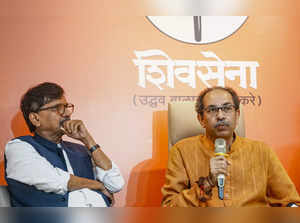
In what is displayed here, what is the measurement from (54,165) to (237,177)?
94 cm

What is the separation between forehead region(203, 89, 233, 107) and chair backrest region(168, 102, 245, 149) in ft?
0.41

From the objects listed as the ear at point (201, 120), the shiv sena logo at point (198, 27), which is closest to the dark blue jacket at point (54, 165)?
the ear at point (201, 120)

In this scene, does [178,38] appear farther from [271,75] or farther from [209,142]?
[209,142]

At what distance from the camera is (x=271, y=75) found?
2.62 meters

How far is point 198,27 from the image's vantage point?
2631 mm

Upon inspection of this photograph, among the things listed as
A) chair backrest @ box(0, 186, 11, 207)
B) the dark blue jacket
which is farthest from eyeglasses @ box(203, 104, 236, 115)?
chair backrest @ box(0, 186, 11, 207)

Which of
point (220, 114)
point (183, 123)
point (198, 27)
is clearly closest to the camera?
point (220, 114)

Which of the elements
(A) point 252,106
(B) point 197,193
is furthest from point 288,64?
(B) point 197,193

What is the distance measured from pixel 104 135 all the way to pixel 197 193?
967 mm

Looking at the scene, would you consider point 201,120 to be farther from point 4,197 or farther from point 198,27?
point 4,197

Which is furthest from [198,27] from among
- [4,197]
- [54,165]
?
[4,197]

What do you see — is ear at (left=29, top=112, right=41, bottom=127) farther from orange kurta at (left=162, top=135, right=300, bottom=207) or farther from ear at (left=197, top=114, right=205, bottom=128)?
ear at (left=197, top=114, right=205, bottom=128)

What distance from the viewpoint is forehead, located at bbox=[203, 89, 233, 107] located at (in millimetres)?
1981

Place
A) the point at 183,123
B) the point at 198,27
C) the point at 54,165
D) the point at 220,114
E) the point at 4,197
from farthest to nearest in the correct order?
the point at 198,27 → the point at 183,123 → the point at 220,114 → the point at 54,165 → the point at 4,197
